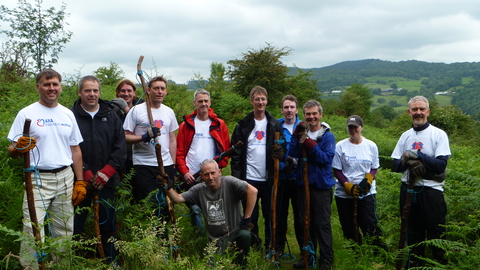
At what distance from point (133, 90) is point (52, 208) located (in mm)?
2495

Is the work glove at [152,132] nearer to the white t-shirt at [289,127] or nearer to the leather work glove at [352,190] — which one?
the white t-shirt at [289,127]

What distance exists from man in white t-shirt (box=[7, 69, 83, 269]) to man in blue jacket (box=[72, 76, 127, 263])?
0.25 metres

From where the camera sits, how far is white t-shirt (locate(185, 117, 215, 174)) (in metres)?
5.45

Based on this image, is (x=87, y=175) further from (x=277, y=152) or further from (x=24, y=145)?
(x=277, y=152)

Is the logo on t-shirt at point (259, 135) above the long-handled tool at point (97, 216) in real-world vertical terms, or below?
above

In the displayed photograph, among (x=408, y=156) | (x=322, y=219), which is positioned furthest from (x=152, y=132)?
(x=408, y=156)

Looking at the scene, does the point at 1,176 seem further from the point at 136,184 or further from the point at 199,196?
the point at 199,196

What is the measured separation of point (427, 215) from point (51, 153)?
4.52 m

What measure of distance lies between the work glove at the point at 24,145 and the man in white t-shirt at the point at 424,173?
14.0 feet

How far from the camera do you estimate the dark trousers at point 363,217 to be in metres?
5.27

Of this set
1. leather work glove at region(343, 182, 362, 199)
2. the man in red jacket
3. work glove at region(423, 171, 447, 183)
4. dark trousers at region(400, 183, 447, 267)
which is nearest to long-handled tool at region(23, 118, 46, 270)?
the man in red jacket

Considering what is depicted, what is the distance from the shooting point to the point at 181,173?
5438mm

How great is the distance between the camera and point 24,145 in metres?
3.59

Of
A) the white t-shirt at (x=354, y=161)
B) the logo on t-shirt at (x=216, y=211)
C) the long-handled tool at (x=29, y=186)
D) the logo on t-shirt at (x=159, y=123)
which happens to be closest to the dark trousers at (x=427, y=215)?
the white t-shirt at (x=354, y=161)
